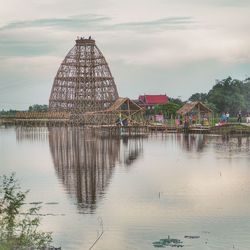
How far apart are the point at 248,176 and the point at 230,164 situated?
20.5ft

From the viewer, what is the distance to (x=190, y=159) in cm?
4544

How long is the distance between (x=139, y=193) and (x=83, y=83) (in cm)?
8674

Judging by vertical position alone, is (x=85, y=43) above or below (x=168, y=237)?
above

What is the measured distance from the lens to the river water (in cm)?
2111

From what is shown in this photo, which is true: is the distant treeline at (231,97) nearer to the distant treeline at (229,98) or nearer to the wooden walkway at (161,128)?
the distant treeline at (229,98)

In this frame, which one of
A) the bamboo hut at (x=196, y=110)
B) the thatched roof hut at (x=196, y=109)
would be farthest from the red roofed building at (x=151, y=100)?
the thatched roof hut at (x=196, y=109)

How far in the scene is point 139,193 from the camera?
2933 centimetres

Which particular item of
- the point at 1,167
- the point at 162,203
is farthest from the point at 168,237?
the point at 1,167

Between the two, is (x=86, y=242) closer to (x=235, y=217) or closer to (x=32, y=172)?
(x=235, y=217)

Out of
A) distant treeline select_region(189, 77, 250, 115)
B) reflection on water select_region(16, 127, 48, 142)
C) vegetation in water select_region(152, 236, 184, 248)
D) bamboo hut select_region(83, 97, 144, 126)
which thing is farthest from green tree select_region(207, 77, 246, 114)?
vegetation in water select_region(152, 236, 184, 248)

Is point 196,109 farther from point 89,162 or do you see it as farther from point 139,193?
point 139,193

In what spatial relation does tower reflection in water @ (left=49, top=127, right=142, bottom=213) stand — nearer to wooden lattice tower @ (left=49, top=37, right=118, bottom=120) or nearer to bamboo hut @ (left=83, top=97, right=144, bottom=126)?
bamboo hut @ (left=83, top=97, right=144, bottom=126)

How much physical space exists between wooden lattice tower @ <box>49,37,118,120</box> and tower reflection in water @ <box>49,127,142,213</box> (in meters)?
46.6

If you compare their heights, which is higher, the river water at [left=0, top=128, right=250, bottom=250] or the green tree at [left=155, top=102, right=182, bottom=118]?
the green tree at [left=155, top=102, right=182, bottom=118]
